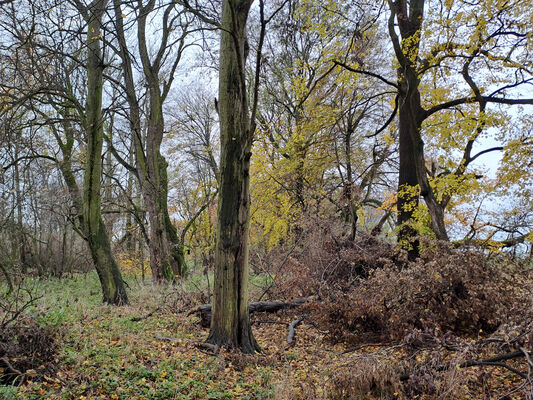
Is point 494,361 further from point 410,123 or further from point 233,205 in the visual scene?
point 410,123

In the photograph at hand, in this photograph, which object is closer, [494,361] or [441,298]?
[494,361]

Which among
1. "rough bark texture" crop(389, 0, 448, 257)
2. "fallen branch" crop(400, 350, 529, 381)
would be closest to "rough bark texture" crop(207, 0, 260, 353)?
"fallen branch" crop(400, 350, 529, 381)

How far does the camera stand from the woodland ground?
364 centimetres

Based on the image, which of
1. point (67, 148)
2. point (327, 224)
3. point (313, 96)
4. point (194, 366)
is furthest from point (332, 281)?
point (67, 148)

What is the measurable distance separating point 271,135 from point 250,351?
1171cm

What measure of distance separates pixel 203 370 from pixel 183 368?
0.25 m

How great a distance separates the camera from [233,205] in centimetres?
539

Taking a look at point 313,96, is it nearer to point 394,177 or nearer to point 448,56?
point 394,177

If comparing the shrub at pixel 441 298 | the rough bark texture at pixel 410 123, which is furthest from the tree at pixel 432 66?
the shrub at pixel 441 298

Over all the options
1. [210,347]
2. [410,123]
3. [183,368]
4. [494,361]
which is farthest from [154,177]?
[494,361]

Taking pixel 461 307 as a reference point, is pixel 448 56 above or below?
above

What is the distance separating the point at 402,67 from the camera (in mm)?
9273

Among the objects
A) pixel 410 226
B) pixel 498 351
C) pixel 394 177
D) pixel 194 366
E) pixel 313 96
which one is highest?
pixel 313 96

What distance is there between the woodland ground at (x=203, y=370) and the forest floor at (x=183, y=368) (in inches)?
0.4
